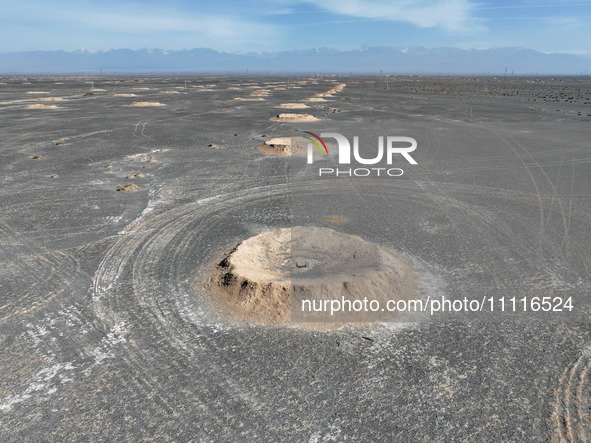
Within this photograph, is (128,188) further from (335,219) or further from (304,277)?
(304,277)

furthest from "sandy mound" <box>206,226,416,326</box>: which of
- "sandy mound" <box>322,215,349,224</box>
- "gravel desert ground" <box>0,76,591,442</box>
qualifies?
"sandy mound" <box>322,215,349,224</box>

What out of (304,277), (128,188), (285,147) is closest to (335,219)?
(304,277)

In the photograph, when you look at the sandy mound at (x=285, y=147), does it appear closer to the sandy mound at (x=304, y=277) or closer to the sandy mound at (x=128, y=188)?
the sandy mound at (x=128, y=188)

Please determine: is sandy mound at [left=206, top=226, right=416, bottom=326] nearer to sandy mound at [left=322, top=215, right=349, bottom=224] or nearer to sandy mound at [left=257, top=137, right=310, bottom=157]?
sandy mound at [left=322, top=215, right=349, bottom=224]

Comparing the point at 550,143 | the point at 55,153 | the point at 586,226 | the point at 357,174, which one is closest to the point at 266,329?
the point at 586,226

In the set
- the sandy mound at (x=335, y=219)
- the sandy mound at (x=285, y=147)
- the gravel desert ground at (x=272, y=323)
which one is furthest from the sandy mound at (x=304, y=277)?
the sandy mound at (x=285, y=147)
